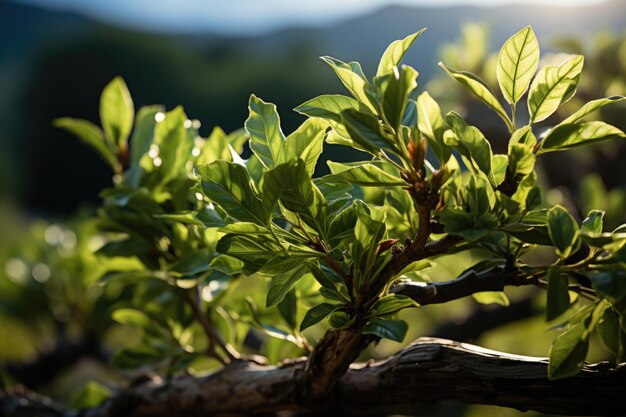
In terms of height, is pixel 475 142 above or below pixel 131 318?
above

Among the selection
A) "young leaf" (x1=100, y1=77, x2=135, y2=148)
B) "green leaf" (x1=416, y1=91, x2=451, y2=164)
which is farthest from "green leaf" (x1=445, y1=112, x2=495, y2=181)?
"young leaf" (x1=100, y1=77, x2=135, y2=148)

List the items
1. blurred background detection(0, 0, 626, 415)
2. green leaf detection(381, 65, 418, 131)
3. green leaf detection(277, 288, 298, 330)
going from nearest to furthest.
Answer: green leaf detection(381, 65, 418, 131)
green leaf detection(277, 288, 298, 330)
blurred background detection(0, 0, 626, 415)

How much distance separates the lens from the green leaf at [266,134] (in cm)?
28

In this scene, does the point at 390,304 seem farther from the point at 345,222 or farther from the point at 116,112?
the point at 116,112

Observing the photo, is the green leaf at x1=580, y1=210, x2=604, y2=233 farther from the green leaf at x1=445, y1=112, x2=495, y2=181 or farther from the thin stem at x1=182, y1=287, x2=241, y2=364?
the thin stem at x1=182, y1=287, x2=241, y2=364

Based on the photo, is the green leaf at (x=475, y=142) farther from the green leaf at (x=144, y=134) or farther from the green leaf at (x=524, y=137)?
the green leaf at (x=144, y=134)

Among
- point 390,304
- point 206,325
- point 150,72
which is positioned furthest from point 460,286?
point 150,72

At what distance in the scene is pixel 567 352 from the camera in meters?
0.26

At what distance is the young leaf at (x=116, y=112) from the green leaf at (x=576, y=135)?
312 millimetres

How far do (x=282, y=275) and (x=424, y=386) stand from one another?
0.32ft

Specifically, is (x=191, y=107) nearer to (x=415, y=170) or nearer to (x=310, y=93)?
(x=310, y=93)

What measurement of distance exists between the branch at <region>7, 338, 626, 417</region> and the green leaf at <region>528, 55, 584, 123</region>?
11 cm

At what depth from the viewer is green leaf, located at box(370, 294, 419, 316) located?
0.27m

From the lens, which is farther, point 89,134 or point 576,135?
point 89,134
